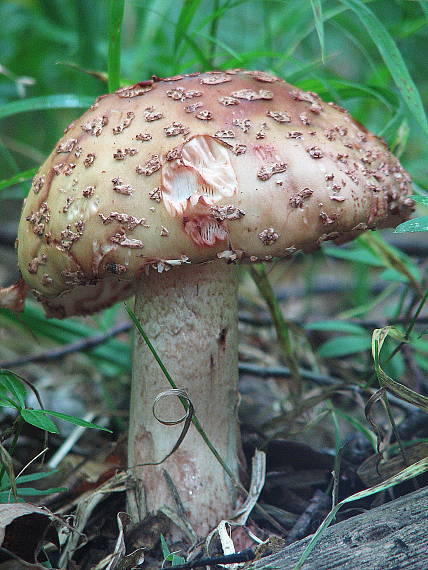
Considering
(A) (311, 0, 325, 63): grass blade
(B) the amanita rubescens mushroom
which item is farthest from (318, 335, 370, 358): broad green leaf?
(A) (311, 0, 325, 63): grass blade

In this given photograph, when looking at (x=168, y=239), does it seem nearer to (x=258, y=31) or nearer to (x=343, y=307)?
(x=343, y=307)

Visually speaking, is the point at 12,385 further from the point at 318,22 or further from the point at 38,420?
the point at 318,22

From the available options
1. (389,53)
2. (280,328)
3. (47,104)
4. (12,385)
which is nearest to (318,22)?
(389,53)

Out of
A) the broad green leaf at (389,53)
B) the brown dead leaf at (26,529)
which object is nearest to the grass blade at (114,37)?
the broad green leaf at (389,53)

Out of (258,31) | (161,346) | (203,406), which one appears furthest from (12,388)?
(258,31)

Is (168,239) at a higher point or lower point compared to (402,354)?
higher

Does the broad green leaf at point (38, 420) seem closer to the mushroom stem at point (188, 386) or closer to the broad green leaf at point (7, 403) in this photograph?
the broad green leaf at point (7, 403)
